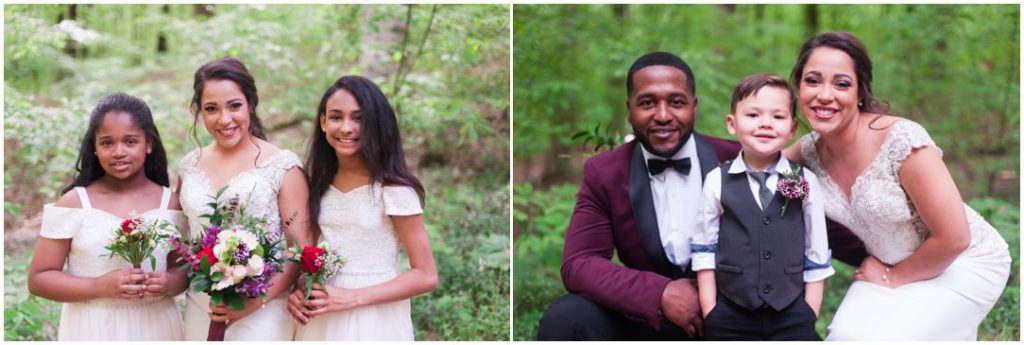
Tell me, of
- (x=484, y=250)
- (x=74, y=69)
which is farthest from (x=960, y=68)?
(x=74, y=69)

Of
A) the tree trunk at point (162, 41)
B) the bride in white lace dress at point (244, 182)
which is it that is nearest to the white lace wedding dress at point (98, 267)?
the bride in white lace dress at point (244, 182)

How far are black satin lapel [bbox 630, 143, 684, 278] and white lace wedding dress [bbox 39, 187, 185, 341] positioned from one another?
6.85 ft

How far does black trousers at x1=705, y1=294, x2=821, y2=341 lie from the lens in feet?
11.2

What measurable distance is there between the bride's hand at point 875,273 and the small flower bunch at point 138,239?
3008 millimetres

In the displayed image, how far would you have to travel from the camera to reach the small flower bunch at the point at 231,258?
130 inches

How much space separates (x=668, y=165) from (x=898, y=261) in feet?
3.58

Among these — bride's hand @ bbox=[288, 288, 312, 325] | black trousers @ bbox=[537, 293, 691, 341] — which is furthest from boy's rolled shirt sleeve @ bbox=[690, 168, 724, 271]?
bride's hand @ bbox=[288, 288, 312, 325]

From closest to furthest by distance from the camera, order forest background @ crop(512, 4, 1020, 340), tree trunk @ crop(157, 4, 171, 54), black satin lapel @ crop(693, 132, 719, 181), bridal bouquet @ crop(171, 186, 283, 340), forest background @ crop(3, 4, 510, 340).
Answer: bridal bouquet @ crop(171, 186, 283, 340) → black satin lapel @ crop(693, 132, 719, 181) → forest background @ crop(3, 4, 510, 340) → forest background @ crop(512, 4, 1020, 340) → tree trunk @ crop(157, 4, 171, 54)

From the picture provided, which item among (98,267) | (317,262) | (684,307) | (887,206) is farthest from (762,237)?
(98,267)

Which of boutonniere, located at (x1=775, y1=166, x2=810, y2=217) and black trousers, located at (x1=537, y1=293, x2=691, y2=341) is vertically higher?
boutonniere, located at (x1=775, y1=166, x2=810, y2=217)

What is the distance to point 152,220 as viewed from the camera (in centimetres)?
364

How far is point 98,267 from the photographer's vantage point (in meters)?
3.67

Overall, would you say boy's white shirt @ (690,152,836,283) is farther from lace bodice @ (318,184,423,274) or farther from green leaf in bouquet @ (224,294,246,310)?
green leaf in bouquet @ (224,294,246,310)

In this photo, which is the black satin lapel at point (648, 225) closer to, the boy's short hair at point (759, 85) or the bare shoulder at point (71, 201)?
the boy's short hair at point (759, 85)
